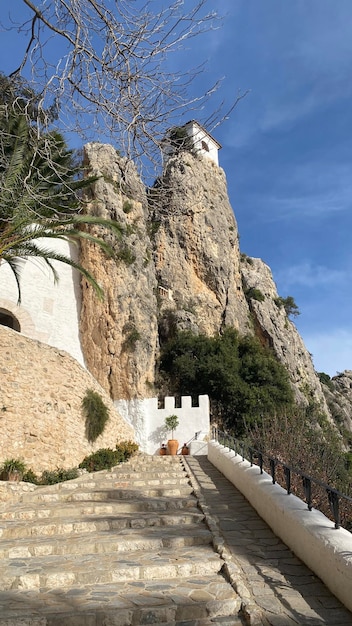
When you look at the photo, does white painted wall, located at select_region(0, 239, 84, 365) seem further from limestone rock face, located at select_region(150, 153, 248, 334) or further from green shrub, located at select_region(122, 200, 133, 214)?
limestone rock face, located at select_region(150, 153, 248, 334)

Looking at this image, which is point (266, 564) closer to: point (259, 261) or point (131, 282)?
point (131, 282)

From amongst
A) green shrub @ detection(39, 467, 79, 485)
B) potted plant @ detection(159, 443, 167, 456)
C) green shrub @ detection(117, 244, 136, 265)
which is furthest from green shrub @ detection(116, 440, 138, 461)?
green shrub @ detection(117, 244, 136, 265)

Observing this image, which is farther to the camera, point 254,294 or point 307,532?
point 254,294

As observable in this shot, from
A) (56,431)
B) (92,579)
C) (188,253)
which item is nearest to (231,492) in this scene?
(92,579)

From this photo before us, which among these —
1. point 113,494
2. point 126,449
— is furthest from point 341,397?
point 113,494

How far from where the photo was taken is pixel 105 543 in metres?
4.93

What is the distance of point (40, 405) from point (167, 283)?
1719 centimetres

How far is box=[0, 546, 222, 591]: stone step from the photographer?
13.0 feet

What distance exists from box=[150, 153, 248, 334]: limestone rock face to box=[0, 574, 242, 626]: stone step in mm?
21673

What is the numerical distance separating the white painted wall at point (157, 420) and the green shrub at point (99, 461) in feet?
19.3

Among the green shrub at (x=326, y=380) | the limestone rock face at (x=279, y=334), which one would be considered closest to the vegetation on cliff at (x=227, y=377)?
the limestone rock face at (x=279, y=334)

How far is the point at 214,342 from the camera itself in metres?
24.3

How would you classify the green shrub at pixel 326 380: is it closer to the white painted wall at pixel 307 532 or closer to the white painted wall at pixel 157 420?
the white painted wall at pixel 157 420

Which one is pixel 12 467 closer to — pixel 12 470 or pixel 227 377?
pixel 12 470
